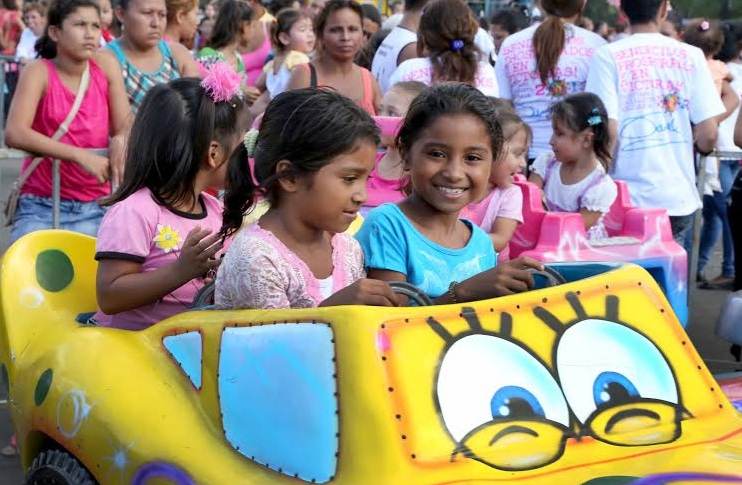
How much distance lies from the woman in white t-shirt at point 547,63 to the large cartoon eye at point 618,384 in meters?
3.55

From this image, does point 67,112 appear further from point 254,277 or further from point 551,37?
point 551,37

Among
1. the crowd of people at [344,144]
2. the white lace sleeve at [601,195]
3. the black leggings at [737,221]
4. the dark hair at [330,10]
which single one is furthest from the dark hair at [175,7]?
the black leggings at [737,221]

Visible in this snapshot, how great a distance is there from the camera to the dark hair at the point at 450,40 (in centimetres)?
585

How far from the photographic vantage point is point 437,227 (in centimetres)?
345

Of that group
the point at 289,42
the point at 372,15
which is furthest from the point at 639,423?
A: the point at 372,15

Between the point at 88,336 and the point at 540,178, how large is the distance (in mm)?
3084

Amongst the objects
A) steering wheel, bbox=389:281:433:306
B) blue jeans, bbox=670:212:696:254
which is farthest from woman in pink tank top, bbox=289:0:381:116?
steering wheel, bbox=389:281:433:306

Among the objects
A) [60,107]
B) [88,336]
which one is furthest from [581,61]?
[88,336]

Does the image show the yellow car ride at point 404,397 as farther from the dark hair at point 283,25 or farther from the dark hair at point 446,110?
the dark hair at point 283,25

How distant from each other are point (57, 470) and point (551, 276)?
4.60 ft

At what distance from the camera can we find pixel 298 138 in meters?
3.02

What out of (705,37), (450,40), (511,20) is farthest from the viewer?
(511,20)

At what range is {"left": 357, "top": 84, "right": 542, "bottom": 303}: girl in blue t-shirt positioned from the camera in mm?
3330

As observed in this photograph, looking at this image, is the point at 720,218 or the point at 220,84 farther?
the point at 720,218
